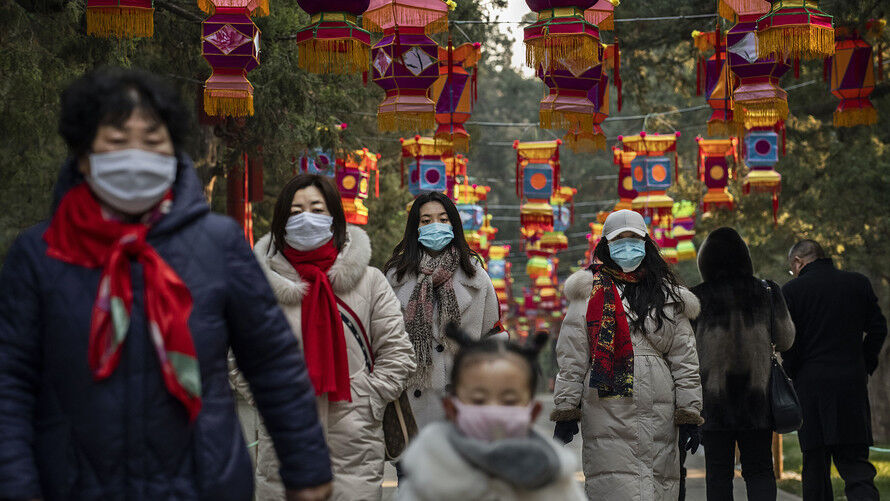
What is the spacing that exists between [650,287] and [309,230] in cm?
212

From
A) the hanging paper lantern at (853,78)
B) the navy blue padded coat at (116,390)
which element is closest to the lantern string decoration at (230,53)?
the hanging paper lantern at (853,78)

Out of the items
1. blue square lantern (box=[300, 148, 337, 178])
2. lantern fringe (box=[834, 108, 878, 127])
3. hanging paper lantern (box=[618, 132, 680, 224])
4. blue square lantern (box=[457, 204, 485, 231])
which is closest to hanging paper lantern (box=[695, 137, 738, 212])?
hanging paper lantern (box=[618, 132, 680, 224])

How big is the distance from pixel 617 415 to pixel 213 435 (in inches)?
153

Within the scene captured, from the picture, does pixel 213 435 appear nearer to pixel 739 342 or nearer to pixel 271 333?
pixel 271 333

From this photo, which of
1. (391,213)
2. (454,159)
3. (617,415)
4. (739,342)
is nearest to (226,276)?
(617,415)

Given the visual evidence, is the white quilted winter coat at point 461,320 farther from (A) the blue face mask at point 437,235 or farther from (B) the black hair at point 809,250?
(B) the black hair at point 809,250

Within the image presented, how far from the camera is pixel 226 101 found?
989 cm

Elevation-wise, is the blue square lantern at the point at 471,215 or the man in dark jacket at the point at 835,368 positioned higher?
the blue square lantern at the point at 471,215

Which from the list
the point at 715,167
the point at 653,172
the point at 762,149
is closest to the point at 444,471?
the point at 762,149

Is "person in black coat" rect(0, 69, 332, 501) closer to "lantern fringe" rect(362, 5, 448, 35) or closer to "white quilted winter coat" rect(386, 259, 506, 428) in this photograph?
"white quilted winter coat" rect(386, 259, 506, 428)

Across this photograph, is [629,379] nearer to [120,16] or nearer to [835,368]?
[835,368]

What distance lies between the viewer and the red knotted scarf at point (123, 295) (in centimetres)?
334

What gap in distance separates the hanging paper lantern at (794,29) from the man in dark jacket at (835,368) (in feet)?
5.13

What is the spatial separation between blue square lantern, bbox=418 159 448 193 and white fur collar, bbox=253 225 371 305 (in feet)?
40.9
